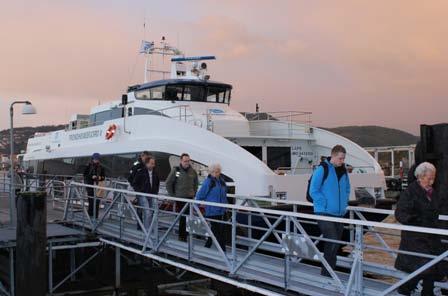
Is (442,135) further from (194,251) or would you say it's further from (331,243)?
(194,251)

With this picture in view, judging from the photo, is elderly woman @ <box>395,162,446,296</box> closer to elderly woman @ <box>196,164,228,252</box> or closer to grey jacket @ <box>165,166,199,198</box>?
elderly woman @ <box>196,164,228,252</box>

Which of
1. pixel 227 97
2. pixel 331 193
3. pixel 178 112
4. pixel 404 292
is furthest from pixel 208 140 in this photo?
pixel 404 292

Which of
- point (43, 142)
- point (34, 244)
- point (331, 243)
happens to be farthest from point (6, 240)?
point (43, 142)

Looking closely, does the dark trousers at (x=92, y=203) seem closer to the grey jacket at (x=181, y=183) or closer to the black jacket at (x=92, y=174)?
the black jacket at (x=92, y=174)

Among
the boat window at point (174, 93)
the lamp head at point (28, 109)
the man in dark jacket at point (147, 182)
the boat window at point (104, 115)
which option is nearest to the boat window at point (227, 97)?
the boat window at point (174, 93)

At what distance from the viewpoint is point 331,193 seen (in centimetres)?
547

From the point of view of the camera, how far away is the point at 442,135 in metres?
5.44

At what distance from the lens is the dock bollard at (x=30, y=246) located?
25.9ft

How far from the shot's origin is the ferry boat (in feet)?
34.1

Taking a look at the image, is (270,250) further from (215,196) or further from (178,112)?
(178,112)

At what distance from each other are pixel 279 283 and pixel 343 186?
1263 mm

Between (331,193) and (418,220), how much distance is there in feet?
3.51

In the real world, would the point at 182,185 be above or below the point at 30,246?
above

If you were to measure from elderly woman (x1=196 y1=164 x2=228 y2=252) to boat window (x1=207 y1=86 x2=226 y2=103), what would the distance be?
795 centimetres
